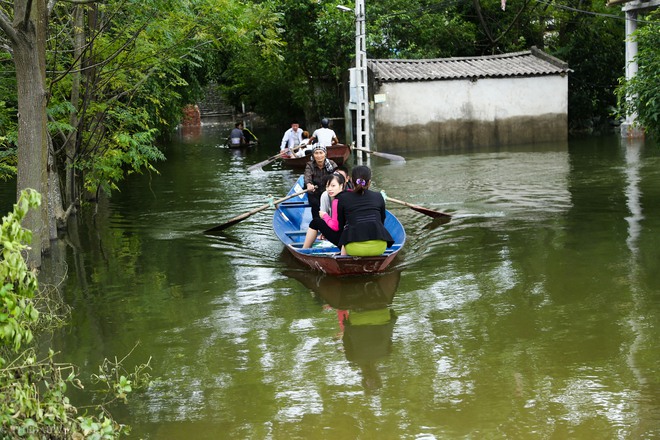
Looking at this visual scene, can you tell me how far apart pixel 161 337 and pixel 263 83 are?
117ft

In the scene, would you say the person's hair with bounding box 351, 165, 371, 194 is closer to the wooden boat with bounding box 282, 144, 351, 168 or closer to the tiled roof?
the wooden boat with bounding box 282, 144, 351, 168

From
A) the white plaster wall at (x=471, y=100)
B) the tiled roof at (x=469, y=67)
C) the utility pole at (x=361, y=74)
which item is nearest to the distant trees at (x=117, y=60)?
the tiled roof at (x=469, y=67)

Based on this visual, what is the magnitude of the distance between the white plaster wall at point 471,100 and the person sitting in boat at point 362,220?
18600 millimetres

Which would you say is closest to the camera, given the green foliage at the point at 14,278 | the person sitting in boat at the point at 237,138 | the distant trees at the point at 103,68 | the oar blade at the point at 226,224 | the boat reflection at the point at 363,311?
the green foliage at the point at 14,278

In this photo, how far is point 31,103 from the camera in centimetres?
1112

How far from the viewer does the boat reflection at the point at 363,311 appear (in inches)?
333

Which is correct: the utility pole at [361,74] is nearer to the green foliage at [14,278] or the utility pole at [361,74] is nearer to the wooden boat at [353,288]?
the wooden boat at [353,288]

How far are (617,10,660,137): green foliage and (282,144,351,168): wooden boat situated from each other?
34.2ft

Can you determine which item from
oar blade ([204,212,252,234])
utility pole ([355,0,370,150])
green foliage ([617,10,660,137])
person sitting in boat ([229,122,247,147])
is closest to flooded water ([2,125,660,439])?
oar blade ([204,212,252,234])

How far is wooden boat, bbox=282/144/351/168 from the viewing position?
24.2m

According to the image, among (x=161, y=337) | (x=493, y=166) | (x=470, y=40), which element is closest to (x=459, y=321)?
(x=161, y=337)

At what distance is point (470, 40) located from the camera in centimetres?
3647

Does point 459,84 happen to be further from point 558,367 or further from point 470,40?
point 558,367

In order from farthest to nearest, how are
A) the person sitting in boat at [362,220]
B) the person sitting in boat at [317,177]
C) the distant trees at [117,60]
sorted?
1. the person sitting in boat at [317,177]
2. the distant trees at [117,60]
3. the person sitting in boat at [362,220]
